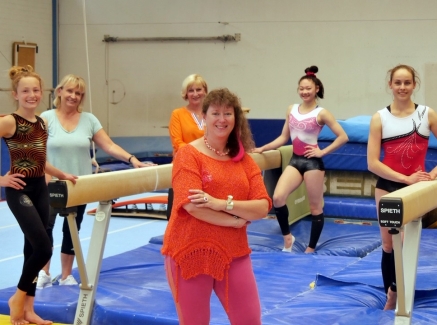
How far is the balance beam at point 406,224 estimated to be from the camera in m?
3.12

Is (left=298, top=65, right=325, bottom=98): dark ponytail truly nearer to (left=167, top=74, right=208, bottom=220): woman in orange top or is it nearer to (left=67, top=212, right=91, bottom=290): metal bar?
(left=167, top=74, right=208, bottom=220): woman in orange top

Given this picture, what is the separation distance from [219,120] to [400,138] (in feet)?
5.33

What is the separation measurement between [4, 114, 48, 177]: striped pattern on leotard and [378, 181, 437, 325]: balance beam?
1.93 m

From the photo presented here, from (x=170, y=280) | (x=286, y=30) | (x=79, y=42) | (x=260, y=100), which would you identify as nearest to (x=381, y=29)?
(x=286, y=30)

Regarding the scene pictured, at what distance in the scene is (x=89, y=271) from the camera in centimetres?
399

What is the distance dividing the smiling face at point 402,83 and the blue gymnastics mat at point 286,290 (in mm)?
1275

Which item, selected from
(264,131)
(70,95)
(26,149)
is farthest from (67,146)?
(264,131)

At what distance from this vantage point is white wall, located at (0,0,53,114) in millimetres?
12820

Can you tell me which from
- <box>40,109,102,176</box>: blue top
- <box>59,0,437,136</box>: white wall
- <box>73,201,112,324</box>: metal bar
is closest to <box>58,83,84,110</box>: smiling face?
<box>40,109,102,176</box>: blue top

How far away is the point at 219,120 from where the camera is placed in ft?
9.15

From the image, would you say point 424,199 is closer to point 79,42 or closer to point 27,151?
point 27,151

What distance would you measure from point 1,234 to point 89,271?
3.71 m

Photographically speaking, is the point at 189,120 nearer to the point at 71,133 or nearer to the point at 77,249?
the point at 71,133

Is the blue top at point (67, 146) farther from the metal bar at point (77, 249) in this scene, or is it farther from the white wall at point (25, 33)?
the white wall at point (25, 33)
